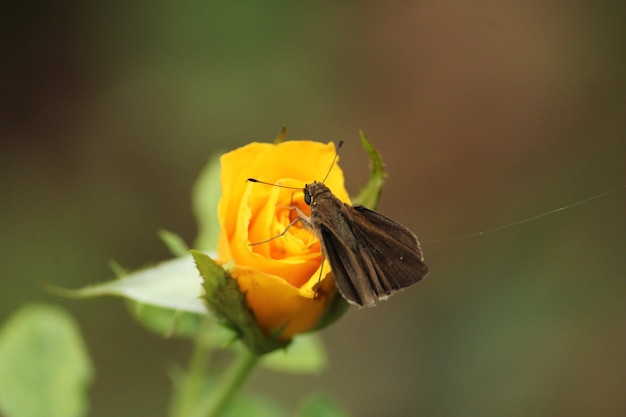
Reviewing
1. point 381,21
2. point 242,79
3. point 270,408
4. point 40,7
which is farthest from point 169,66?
point 270,408

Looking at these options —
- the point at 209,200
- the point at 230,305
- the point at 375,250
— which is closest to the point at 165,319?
the point at 209,200

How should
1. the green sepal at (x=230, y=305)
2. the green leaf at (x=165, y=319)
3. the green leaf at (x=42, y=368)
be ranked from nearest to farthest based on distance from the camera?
the green sepal at (x=230, y=305) < the green leaf at (x=165, y=319) < the green leaf at (x=42, y=368)

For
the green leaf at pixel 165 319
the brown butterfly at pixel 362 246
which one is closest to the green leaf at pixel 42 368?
the green leaf at pixel 165 319

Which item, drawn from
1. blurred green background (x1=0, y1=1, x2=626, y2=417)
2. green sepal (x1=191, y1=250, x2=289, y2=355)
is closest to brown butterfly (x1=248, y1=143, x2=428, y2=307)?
green sepal (x1=191, y1=250, x2=289, y2=355)

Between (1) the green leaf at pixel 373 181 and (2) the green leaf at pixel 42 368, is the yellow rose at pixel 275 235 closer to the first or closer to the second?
(1) the green leaf at pixel 373 181

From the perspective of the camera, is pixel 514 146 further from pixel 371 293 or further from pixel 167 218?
pixel 371 293

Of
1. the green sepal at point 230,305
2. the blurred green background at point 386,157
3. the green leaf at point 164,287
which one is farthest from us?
the blurred green background at point 386,157

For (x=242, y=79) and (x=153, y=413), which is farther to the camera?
(x=242, y=79)
